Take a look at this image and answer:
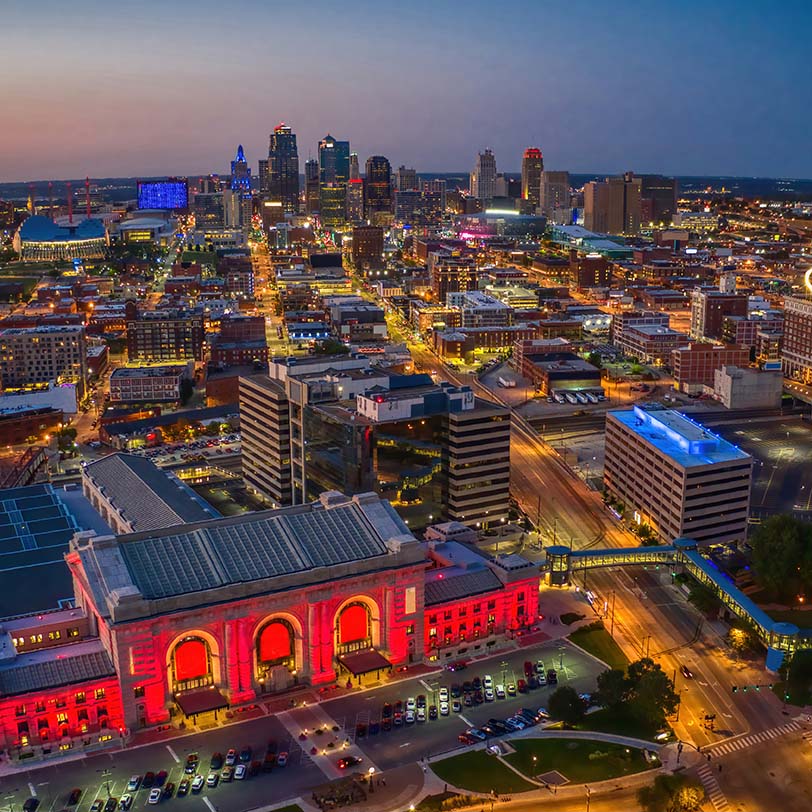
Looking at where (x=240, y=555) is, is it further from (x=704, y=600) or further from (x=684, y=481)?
(x=684, y=481)

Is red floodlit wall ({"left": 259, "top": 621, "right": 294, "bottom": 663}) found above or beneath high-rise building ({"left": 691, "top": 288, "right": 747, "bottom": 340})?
beneath

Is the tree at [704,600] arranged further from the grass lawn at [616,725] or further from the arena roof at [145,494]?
the arena roof at [145,494]

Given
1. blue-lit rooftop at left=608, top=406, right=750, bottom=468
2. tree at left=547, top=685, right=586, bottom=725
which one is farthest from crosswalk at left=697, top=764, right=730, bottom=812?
blue-lit rooftop at left=608, top=406, right=750, bottom=468

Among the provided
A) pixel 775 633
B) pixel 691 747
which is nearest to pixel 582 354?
pixel 775 633

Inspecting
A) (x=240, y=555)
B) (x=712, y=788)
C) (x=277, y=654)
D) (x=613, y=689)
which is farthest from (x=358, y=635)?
(x=712, y=788)

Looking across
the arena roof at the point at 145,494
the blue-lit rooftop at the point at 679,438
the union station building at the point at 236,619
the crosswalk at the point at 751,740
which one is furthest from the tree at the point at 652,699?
the arena roof at the point at 145,494

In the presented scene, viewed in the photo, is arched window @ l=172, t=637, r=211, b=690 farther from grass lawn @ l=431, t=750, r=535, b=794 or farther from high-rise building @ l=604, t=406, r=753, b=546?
high-rise building @ l=604, t=406, r=753, b=546

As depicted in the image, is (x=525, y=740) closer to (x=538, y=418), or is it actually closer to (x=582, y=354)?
(x=538, y=418)
